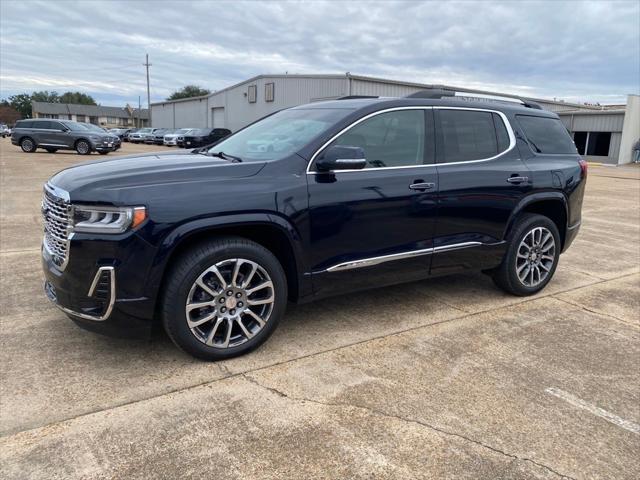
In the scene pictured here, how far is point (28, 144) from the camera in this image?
25812 millimetres

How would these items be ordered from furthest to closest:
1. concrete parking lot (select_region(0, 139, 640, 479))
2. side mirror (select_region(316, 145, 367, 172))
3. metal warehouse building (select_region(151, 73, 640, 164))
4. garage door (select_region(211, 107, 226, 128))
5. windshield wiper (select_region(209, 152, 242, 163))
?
garage door (select_region(211, 107, 226, 128)) → metal warehouse building (select_region(151, 73, 640, 164)) → windshield wiper (select_region(209, 152, 242, 163)) → side mirror (select_region(316, 145, 367, 172)) → concrete parking lot (select_region(0, 139, 640, 479))

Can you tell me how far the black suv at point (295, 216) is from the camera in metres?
3.14

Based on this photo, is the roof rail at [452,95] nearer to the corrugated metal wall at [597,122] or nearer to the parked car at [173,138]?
the corrugated metal wall at [597,122]

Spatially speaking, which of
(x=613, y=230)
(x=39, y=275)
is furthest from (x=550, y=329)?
(x=613, y=230)

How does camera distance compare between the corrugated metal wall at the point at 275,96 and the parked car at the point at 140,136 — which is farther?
the parked car at the point at 140,136

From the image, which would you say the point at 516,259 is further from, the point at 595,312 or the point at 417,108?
the point at 417,108

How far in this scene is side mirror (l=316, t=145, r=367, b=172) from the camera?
3578mm

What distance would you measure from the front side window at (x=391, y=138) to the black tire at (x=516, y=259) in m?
1.33

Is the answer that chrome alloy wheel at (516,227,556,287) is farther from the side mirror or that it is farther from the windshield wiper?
the windshield wiper

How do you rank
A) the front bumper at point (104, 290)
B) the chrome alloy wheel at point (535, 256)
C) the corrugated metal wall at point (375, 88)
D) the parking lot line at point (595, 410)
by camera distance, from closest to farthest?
1. the parking lot line at point (595, 410)
2. the front bumper at point (104, 290)
3. the chrome alloy wheel at point (535, 256)
4. the corrugated metal wall at point (375, 88)

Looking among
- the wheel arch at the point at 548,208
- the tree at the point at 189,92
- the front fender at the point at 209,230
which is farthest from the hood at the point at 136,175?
the tree at the point at 189,92

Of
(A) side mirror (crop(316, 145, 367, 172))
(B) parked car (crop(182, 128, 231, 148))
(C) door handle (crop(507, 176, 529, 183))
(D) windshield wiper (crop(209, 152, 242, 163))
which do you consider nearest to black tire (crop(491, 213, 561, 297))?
(C) door handle (crop(507, 176, 529, 183))

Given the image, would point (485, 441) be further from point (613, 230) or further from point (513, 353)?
point (613, 230)

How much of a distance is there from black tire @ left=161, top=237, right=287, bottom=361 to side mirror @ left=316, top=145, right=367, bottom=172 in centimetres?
72
